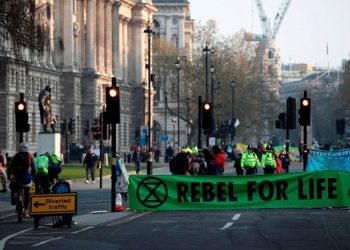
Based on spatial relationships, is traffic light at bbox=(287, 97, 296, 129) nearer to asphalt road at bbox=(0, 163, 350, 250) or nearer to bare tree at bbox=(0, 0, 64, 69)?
asphalt road at bbox=(0, 163, 350, 250)

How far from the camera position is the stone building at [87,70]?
117344mm

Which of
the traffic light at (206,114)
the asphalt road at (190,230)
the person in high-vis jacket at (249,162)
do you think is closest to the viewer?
the asphalt road at (190,230)

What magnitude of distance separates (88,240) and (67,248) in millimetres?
2063

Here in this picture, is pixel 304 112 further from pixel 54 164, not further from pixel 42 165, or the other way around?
pixel 42 165

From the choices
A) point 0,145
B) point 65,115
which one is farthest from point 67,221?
point 65,115

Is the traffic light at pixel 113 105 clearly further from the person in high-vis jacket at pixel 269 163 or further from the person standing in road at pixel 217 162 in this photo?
the person in high-vis jacket at pixel 269 163

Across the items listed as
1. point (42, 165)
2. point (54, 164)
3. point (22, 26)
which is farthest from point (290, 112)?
point (22, 26)

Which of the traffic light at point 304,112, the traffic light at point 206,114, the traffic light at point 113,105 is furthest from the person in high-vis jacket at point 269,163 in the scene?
the traffic light at point 113,105

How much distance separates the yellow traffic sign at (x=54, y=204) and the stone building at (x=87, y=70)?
234 ft

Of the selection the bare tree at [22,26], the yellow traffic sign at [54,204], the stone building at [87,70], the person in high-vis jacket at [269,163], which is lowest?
the yellow traffic sign at [54,204]

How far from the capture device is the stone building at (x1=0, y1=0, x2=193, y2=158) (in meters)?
117

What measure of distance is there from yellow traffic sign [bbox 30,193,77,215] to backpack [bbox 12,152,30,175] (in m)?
2.57

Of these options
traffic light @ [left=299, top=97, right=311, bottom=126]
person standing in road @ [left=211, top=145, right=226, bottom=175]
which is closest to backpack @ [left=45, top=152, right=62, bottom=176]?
traffic light @ [left=299, top=97, right=311, bottom=126]

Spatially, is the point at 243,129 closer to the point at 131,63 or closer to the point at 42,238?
the point at 131,63
